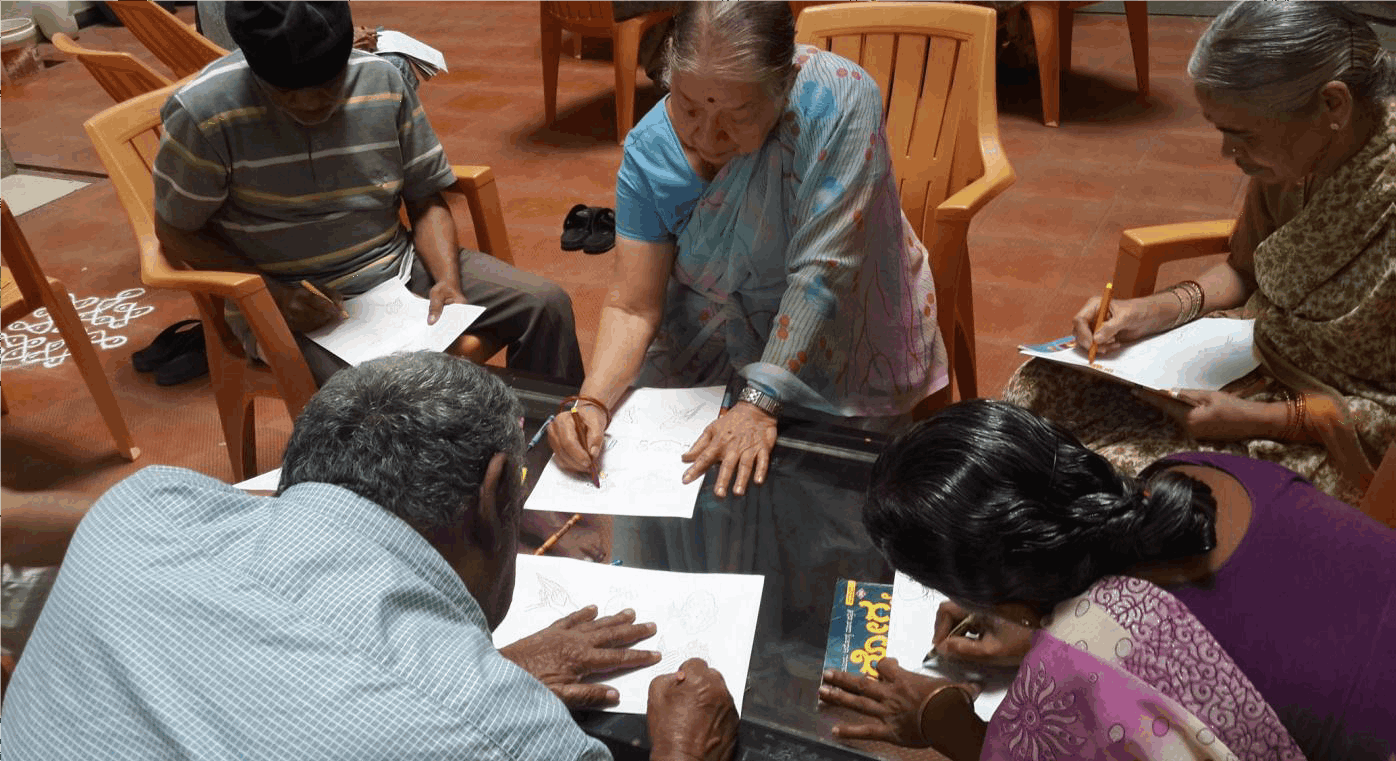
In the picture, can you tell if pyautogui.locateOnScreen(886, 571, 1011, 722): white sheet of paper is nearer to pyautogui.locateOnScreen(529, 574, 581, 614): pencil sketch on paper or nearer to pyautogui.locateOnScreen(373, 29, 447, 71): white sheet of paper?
pyautogui.locateOnScreen(529, 574, 581, 614): pencil sketch on paper

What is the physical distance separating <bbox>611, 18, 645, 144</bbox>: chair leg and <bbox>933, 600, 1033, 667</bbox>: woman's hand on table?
3577 mm

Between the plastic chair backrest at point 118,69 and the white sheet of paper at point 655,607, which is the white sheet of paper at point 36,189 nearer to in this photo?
the plastic chair backrest at point 118,69

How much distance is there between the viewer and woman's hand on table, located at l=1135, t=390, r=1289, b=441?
1.75 meters

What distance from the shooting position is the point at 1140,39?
4.56 m

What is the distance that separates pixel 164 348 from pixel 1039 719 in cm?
306

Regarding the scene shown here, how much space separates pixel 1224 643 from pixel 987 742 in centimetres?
26

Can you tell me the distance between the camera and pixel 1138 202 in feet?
12.5

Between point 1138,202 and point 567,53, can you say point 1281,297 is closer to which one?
point 1138,202

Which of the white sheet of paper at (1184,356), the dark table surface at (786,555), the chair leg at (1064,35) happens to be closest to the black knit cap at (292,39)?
the dark table surface at (786,555)

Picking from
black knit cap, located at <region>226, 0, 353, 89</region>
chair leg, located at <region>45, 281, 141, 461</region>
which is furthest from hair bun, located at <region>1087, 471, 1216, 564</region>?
chair leg, located at <region>45, 281, 141, 461</region>

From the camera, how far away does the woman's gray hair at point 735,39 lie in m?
1.63

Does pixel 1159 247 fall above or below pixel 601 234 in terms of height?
above

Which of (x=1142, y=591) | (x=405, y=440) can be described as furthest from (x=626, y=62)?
(x=1142, y=591)

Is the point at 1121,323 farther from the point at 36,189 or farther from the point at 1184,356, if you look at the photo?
the point at 36,189
